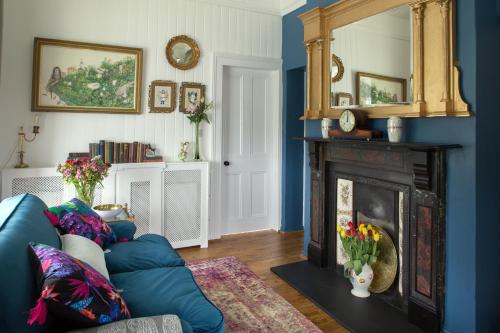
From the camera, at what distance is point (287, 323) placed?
2578 mm

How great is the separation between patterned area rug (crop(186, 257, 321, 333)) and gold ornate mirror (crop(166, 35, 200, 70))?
2.28m

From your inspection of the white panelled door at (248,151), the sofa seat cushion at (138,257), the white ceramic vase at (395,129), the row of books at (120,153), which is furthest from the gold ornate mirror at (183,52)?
the white ceramic vase at (395,129)

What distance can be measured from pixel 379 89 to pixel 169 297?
2.25 meters

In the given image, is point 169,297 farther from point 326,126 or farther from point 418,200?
point 326,126

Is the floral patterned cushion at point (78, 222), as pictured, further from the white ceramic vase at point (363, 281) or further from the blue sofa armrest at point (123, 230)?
the white ceramic vase at point (363, 281)

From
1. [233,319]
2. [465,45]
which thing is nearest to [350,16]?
[465,45]

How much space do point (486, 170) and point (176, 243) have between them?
3159 millimetres

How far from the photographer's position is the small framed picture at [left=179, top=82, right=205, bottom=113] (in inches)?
169

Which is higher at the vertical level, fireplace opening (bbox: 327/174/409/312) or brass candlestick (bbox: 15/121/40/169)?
brass candlestick (bbox: 15/121/40/169)

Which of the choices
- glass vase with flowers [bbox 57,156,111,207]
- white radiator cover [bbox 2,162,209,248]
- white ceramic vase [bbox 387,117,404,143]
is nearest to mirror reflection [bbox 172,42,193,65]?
white radiator cover [bbox 2,162,209,248]

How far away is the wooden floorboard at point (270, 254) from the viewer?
2.75 m

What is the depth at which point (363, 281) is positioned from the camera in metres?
2.92

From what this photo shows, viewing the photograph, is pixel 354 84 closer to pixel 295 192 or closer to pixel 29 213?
pixel 295 192

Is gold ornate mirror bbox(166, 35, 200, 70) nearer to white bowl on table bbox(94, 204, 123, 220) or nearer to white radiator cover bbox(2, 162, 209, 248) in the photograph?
white radiator cover bbox(2, 162, 209, 248)
